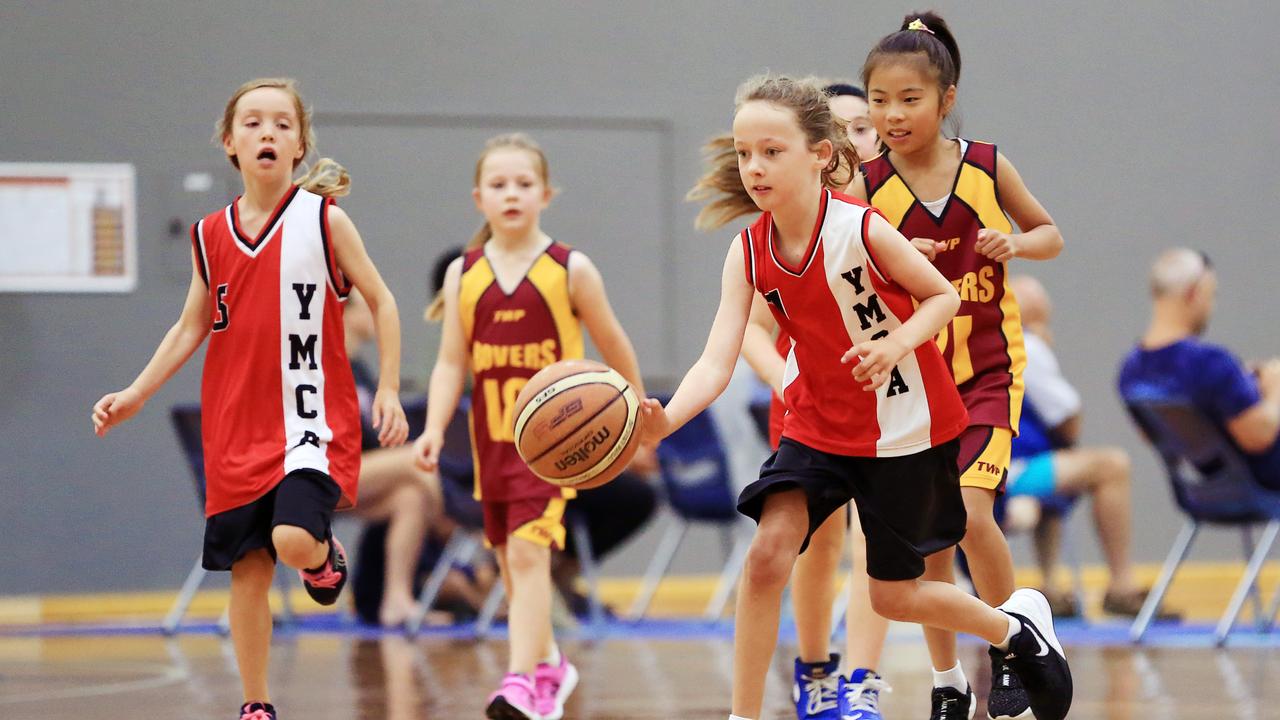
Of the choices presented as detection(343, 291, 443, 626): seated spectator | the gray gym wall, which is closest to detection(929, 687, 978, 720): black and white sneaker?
detection(343, 291, 443, 626): seated spectator

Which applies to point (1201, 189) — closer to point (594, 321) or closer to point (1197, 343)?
point (1197, 343)

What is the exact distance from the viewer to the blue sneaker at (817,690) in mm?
4293

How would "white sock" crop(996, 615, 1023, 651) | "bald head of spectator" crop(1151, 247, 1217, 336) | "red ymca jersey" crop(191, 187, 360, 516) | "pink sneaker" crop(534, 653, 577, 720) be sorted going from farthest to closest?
"bald head of spectator" crop(1151, 247, 1217, 336)
"pink sneaker" crop(534, 653, 577, 720)
"red ymca jersey" crop(191, 187, 360, 516)
"white sock" crop(996, 615, 1023, 651)

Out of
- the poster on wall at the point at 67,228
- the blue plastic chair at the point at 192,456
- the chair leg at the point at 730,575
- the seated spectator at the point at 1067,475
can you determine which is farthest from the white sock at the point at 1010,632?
the poster on wall at the point at 67,228

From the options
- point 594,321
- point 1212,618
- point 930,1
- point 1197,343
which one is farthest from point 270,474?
point 930,1

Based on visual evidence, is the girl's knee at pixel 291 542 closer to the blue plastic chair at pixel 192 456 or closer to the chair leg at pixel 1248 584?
the blue plastic chair at pixel 192 456

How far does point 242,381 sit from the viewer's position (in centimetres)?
403

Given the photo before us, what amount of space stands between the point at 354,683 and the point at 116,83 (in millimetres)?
5025

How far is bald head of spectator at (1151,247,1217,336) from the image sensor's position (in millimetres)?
7230

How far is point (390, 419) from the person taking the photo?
4090 mm

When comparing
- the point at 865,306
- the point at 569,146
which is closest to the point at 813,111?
the point at 865,306

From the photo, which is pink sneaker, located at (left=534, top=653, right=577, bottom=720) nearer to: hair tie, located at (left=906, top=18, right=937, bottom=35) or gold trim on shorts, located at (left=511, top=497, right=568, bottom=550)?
gold trim on shorts, located at (left=511, top=497, right=568, bottom=550)

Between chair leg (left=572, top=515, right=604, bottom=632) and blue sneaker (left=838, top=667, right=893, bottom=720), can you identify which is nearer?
blue sneaker (left=838, top=667, right=893, bottom=720)

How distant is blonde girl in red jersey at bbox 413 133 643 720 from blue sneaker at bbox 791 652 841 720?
2.61 ft
